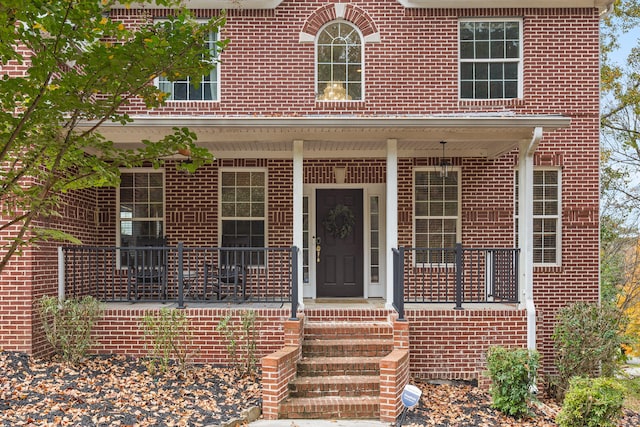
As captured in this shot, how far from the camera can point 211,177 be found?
10.2 m

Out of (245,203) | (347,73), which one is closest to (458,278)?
(245,203)

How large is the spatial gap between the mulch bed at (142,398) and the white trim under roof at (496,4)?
6.58 meters

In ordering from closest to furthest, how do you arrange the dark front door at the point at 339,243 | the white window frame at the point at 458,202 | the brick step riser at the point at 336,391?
the brick step riser at the point at 336,391
the white window frame at the point at 458,202
the dark front door at the point at 339,243

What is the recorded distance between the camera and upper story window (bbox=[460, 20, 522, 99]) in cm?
1031

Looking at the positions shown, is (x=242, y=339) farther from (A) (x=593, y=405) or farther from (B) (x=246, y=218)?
(A) (x=593, y=405)

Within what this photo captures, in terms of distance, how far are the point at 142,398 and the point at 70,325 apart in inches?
72.2

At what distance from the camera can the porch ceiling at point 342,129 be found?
305 inches

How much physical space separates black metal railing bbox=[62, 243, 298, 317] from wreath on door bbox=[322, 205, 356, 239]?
1031 millimetres

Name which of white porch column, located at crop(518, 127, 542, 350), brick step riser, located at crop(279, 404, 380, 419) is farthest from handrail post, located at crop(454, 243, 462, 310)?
brick step riser, located at crop(279, 404, 380, 419)

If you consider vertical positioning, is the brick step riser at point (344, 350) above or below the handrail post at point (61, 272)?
below

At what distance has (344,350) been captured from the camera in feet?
24.8

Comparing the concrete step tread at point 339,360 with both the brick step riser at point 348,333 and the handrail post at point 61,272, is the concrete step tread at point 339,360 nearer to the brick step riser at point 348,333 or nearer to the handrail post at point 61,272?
the brick step riser at point 348,333

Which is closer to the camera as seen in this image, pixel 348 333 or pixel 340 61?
pixel 348 333

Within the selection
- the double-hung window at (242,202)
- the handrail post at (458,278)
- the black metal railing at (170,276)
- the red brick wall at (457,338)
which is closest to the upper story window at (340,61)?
the double-hung window at (242,202)
